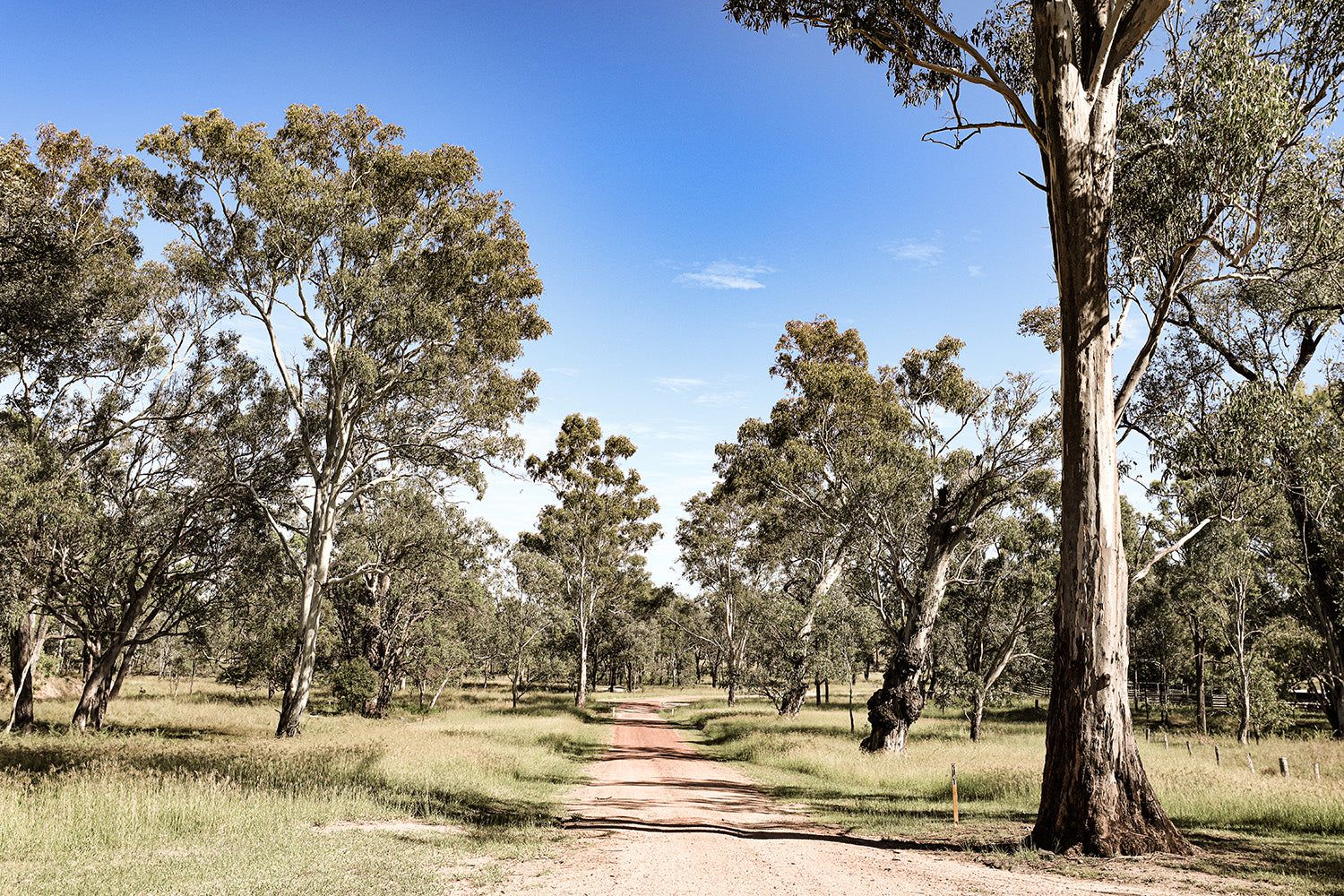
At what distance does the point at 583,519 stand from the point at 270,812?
31480 mm

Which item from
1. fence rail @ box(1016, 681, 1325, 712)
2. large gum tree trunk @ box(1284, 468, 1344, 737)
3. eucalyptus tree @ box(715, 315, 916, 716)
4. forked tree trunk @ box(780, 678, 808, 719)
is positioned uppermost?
eucalyptus tree @ box(715, 315, 916, 716)

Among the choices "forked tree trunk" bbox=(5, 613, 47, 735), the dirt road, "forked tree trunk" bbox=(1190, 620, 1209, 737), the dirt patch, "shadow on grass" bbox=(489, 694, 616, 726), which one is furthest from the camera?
"forked tree trunk" bbox=(1190, 620, 1209, 737)

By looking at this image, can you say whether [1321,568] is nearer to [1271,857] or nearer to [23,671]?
[1271,857]

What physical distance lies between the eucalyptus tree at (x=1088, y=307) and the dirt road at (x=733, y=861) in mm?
1823

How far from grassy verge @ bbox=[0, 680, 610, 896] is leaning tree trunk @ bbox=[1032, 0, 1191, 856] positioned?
717 cm

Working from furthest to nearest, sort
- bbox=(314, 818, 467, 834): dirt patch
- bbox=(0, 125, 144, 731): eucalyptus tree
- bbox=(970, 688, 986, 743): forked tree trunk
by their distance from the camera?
bbox=(970, 688, 986, 743): forked tree trunk, bbox=(0, 125, 144, 731): eucalyptus tree, bbox=(314, 818, 467, 834): dirt patch

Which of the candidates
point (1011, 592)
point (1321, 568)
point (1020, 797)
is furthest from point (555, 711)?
point (1321, 568)

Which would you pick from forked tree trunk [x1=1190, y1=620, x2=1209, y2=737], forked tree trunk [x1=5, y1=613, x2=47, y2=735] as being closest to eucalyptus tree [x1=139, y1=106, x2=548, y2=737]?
forked tree trunk [x1=5, y1=613, x2=47, y2=735]

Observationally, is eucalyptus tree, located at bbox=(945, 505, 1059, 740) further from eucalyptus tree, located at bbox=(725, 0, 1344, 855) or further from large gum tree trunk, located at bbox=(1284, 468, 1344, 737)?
eucalyptus tree, located at bbox=(725, 0, 1344, 855)

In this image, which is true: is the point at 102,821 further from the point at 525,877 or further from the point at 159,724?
the point at 159,724

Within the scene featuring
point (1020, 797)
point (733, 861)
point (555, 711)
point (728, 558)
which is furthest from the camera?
point (728, 558)

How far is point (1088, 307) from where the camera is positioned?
10.4 meters

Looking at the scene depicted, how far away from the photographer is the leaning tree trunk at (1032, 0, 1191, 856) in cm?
913

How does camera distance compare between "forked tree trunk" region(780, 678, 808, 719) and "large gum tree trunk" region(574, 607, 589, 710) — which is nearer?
"forked tree trunk" region(780, 678, 808, 719)
